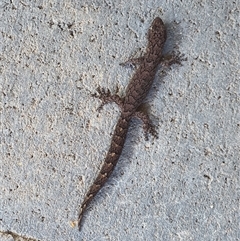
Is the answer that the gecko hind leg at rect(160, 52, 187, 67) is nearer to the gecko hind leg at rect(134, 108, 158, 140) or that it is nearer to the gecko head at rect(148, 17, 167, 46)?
the gecko head at rect(148, 17, 167, 46)

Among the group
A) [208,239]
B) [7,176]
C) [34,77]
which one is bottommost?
[7,176]

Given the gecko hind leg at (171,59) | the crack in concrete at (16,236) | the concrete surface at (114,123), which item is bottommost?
the crack in concrete at (16,236)

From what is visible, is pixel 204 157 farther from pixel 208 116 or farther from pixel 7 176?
pixel 7 176

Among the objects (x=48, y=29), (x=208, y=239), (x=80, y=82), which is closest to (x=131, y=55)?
(x=80, y=82)

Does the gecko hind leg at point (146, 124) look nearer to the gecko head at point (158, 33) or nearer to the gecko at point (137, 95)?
the gecko at point (137, 95)

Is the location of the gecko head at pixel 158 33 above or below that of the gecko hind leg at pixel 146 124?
above

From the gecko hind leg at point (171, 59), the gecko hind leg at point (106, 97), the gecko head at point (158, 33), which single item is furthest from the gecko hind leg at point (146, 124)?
the gecko head at point (158, 33)

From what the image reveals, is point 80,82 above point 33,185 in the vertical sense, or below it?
above

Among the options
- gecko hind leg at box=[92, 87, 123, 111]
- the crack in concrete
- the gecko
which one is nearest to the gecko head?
the gecko
